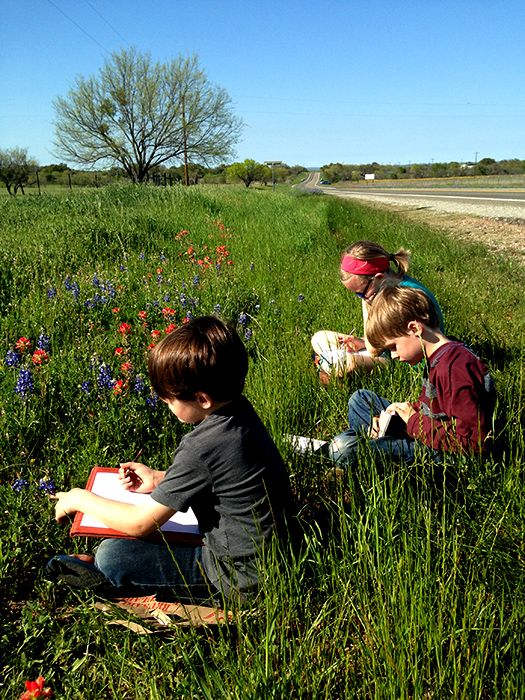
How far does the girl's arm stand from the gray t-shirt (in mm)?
75

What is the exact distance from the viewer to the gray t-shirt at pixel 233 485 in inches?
72.6

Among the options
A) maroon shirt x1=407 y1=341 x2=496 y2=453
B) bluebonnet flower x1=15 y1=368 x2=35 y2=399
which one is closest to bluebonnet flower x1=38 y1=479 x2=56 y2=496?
bluebonnet flower x1=15 y1=368 x2=35 y2=399

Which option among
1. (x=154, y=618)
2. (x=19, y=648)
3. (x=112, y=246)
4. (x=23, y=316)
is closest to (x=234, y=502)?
(x=154, y=618)

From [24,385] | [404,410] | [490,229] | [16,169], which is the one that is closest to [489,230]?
[490,229]

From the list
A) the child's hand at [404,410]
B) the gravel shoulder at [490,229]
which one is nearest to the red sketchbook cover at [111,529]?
the child's hand at [404,410]

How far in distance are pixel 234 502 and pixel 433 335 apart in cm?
134

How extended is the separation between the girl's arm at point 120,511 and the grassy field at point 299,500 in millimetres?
291

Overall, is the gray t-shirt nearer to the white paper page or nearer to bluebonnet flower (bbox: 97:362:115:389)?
the white paper page

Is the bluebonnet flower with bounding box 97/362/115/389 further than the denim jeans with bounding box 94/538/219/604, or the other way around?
the bluebonnet flower with bounding box 97/362/115/389

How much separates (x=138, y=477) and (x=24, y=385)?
0.97 meters

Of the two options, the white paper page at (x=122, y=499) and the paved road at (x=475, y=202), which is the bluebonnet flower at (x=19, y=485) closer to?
the white paper page at (x=122, y=499)

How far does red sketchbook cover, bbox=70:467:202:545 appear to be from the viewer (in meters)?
2.06

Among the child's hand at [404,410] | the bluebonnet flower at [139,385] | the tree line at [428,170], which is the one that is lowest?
the child's hand at [404,410]

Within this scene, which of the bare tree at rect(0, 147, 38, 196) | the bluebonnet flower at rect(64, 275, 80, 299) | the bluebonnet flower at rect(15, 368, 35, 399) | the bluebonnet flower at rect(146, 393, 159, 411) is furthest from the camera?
the bare tree at rect(0, 147, 38, 196)
